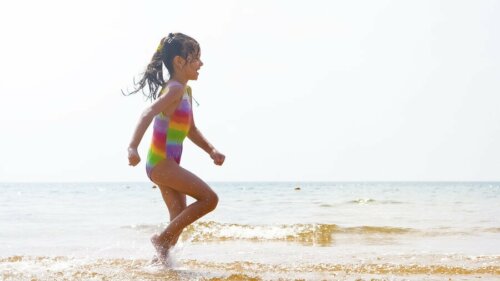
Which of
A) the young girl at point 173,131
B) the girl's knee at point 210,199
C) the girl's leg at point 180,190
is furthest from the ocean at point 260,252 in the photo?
the girl's knee at point 210,199

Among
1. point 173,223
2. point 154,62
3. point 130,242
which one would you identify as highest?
point 154,62

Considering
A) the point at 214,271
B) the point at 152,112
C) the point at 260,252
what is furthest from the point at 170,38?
the point at 260,252

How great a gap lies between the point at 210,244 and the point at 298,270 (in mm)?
3327

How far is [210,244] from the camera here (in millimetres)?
8062

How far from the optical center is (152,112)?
4.53 m

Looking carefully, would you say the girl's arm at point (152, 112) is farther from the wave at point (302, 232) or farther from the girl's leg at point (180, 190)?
the wave at point (302, 232)

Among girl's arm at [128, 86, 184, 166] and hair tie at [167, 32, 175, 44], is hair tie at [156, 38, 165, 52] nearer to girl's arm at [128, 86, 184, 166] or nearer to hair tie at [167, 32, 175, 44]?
hair tie at [167, 32, 175, 44]

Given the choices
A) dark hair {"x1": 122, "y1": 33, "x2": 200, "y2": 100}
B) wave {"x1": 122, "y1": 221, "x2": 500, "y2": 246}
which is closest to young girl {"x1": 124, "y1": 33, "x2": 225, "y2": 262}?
dark hair {"x1": 122, "y1": 33, "x2": 200, "y2": 100}

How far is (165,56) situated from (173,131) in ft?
2.04

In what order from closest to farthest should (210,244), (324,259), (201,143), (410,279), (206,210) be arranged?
(410,279) → (206,210) → (201,143) → (324,259) → (210,244)

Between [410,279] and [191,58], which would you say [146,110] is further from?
[410,279]

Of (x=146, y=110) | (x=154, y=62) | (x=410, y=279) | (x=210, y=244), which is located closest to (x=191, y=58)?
(x=154, y=62)

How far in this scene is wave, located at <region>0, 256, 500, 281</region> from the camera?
4.33 metres

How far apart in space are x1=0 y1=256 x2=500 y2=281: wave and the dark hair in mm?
1382
